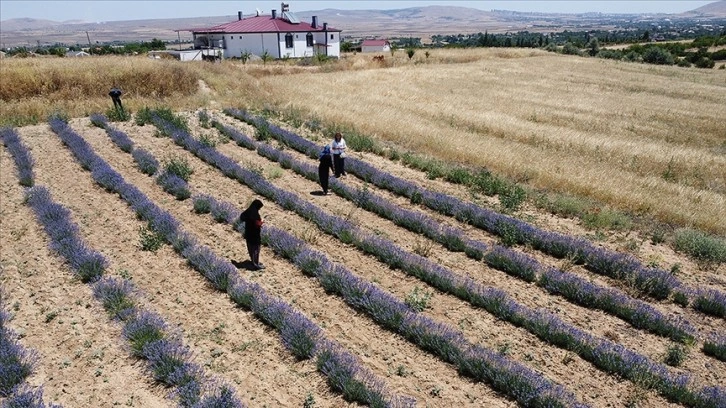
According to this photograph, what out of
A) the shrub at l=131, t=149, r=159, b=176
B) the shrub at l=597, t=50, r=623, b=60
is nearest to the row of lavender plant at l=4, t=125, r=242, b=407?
the shrub at l=131, t=149, r=159, b=176

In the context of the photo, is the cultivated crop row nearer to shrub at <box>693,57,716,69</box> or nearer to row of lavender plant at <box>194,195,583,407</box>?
row of lavender plant at <box>194,195,583,407</box>

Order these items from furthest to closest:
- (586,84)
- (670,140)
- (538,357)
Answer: (586,84), (670,140), (538,357)

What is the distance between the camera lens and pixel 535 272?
9398 mm

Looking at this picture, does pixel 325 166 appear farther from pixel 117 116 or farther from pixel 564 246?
pixel 117 116

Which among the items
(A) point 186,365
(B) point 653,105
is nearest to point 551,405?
(A) point 186,365

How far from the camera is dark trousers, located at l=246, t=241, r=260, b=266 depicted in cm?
918

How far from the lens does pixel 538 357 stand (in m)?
7.11

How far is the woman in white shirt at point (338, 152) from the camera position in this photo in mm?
14087

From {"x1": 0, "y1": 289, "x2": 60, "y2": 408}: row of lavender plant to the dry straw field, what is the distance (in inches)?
2.1

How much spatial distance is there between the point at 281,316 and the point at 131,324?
217cm

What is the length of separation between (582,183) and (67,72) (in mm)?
23810

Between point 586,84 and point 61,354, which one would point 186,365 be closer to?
point 61,354

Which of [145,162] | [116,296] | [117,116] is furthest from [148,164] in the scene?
[116,296]

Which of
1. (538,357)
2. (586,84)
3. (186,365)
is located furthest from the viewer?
(586,84)
